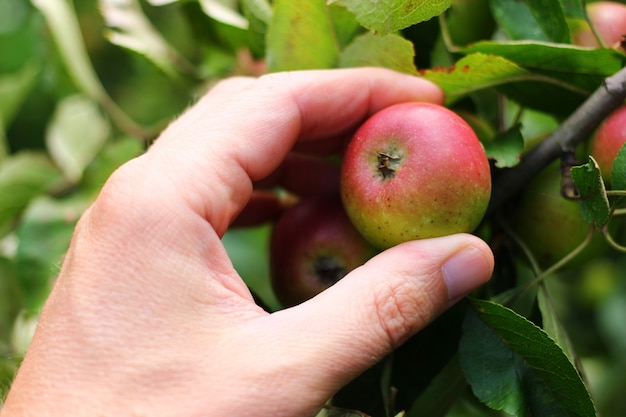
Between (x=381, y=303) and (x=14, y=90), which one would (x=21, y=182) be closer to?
(x=14, y=90)

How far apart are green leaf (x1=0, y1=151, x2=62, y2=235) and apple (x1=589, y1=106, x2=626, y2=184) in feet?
2.97

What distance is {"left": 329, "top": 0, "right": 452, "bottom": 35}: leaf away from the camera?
0.74 m

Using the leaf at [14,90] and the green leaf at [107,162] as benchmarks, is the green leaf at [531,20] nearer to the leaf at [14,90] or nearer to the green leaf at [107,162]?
the green leaf at [107,162]

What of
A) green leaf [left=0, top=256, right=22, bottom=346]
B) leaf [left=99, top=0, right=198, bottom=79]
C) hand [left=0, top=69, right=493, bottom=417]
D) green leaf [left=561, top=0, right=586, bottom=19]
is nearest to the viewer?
hand [left=0, top=69, right=493, bottom=417]

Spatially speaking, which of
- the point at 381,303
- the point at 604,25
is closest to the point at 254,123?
the point at 381,303

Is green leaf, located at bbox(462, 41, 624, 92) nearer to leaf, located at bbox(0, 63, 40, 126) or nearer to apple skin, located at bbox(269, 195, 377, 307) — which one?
apple skin, located at bbox(269, 195, 377, 307)

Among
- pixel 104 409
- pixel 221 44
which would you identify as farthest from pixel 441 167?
pixel 221 44

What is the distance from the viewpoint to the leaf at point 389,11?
2.43 ft

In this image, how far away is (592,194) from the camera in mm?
775

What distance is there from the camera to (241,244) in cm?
154

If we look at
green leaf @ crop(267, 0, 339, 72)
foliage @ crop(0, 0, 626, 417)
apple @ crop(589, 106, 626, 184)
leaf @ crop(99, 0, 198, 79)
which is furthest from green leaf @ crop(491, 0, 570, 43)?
leaf @ crop(99, 0, 198, 79)

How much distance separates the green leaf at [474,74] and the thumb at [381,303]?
8.5 inches

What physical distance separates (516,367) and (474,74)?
342 mm

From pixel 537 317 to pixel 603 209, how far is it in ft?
0.60
